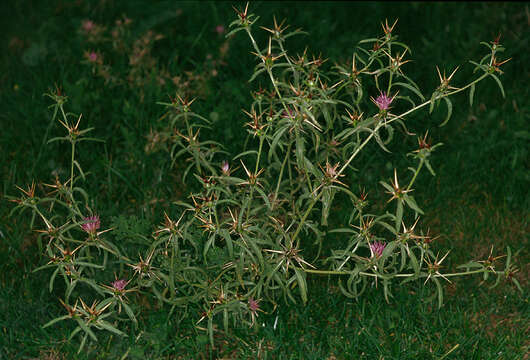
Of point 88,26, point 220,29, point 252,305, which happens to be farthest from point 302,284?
point 88,26

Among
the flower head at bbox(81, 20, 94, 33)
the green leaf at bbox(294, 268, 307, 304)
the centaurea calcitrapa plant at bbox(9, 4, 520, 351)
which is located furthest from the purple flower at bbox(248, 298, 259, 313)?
the flower head at bbox(81, 20, 94, 33)

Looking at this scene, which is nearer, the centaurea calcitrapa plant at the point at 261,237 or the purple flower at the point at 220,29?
the centaurea calcitrapa plant at the point at 261,237

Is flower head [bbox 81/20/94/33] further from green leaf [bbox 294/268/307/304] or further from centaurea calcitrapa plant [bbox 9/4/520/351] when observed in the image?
green leaf [bbox 294/268/307/304]

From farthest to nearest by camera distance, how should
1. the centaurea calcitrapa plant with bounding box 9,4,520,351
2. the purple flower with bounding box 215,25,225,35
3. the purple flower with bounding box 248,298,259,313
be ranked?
the purple flower with bounding box 215,25,225,35, the purple flower with bounding box 248,298,259,313, the centaurea calcitrapa plant with bounding box 9,4,520,351

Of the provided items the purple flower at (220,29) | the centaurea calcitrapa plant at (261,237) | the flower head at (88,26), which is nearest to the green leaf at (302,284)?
the centaurea calcitrapa plant at (261,237)

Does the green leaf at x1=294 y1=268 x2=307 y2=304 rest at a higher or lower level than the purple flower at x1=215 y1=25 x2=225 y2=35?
higher

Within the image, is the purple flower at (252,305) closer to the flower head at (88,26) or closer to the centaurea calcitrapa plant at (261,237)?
Result: the centaurea calcitrapa plant at (261,237)

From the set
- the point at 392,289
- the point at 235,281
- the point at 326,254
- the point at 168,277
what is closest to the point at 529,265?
the point at 392,289

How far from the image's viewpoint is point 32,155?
11.9ft

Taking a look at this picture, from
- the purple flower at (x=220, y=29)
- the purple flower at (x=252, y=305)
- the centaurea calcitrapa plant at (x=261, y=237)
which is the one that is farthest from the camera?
the purple flower at (x=220, y=29)

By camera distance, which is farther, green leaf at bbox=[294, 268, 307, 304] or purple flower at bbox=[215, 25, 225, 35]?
purple flower at bbox=[215, 25, 225, 35]

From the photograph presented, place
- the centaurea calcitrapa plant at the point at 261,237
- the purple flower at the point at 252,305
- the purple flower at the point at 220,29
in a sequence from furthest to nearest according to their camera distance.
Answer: the purple flower at the point at 220,29 → the purple flower at the point at 252,305 → the centaurea calcitrapa plant at the point at 261,237

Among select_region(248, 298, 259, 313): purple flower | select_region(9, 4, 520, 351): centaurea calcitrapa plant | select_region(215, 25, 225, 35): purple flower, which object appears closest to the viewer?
select_region(9, 4, 520, 351): centaurea calcitrapa plant

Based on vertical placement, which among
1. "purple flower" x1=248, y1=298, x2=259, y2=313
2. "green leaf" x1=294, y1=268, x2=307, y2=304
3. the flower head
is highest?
"green leaf" x1=294, y1=268, x2=307, y2=304
